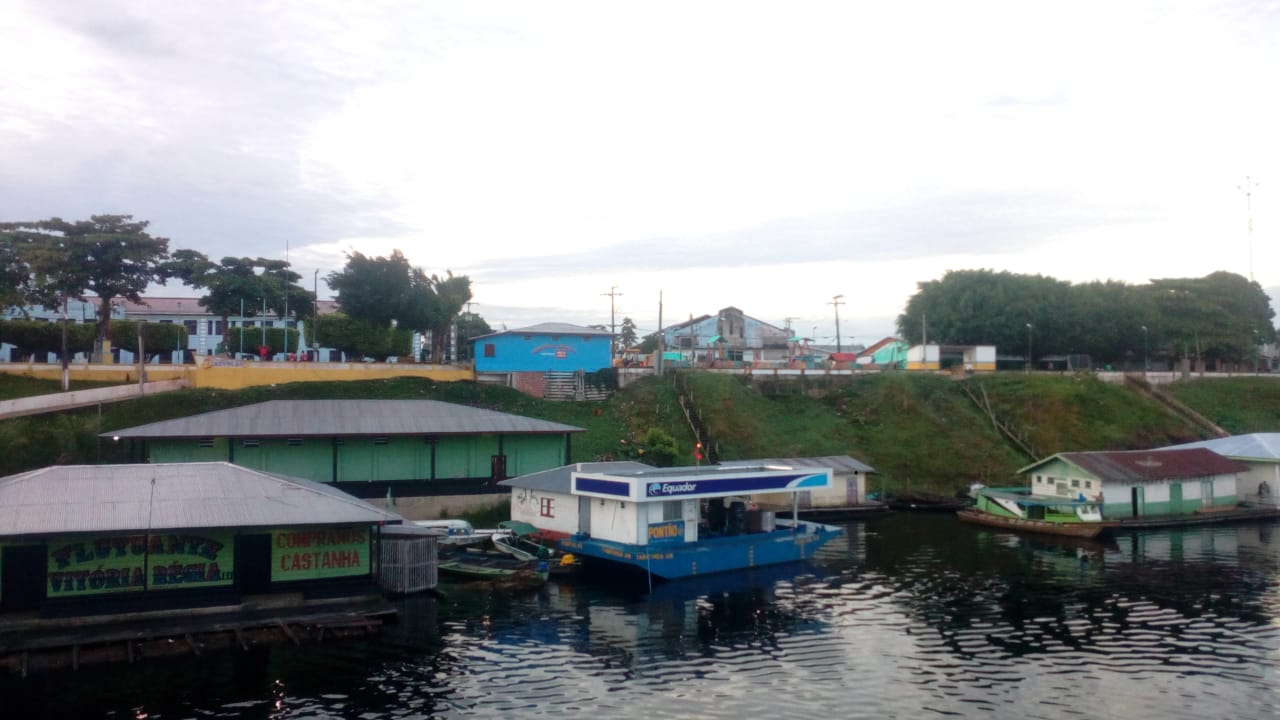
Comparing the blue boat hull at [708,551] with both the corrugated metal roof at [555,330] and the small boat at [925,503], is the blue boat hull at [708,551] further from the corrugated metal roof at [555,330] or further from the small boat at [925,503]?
the corrugated metal roof at [555,330]

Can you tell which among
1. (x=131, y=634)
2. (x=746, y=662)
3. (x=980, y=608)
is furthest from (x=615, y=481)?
(x=131, y=634)

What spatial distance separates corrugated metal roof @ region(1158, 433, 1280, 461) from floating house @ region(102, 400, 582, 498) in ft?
126

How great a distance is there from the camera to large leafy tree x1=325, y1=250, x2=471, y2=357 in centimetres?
6194

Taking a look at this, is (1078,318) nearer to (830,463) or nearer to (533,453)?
(830,463)

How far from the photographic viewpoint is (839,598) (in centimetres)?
3059

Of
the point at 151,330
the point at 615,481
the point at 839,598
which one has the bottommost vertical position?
the point at 839,598

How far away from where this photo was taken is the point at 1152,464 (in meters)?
47.8

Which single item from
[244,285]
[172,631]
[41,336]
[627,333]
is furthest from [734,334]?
[172,631]

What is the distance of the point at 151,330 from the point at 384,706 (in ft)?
169

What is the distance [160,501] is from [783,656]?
58.2 feet

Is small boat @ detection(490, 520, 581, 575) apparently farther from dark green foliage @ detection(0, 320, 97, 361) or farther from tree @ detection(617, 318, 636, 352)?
tree @ detection(617, 318, 636, 352)

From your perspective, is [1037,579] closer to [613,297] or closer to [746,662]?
[746,662]

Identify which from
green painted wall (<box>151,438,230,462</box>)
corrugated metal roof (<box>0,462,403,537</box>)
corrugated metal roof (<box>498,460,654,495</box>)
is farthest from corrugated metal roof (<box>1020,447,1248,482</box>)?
green painted wall (<box>151,438,230,462</box>)

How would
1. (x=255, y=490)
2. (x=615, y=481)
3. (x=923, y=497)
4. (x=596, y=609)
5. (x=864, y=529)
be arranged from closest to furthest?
(x=255, y=490), (x=596, y=609), (x=615, y=481), (x=864, y=529), (x=923, y=497)
